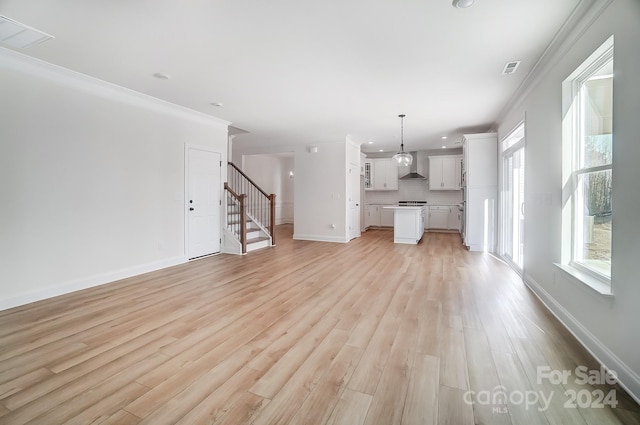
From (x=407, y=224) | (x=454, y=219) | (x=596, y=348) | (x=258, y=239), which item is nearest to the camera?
(x=596, y=348)

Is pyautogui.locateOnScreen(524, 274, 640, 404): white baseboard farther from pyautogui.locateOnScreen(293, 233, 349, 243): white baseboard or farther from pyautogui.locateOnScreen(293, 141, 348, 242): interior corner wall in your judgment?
pyautogui.locateOnScreen(293, 141, 348, 242): interior corner wall

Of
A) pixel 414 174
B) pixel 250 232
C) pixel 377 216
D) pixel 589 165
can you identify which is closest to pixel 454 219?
pixel 414 174

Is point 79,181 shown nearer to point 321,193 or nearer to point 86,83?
point 86,83

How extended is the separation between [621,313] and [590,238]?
2.99 feet

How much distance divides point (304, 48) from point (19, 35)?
8.74 feet

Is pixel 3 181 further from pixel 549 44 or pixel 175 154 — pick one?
pixel 549 44

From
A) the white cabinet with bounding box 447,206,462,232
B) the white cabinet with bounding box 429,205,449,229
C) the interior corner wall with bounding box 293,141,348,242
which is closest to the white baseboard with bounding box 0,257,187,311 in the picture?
the interior corner wall with bounding box 293,141,348,242

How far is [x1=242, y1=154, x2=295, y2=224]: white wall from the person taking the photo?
34.3 ft

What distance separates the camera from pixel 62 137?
3.49 m

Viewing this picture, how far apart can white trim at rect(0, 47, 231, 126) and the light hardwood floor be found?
A: 2613 millimetres

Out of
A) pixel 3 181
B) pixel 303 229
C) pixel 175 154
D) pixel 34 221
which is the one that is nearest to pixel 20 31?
pixel 3 181

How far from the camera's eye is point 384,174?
404 inches

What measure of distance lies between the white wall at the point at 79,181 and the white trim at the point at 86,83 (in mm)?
11

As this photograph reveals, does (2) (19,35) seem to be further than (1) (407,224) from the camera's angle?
No
